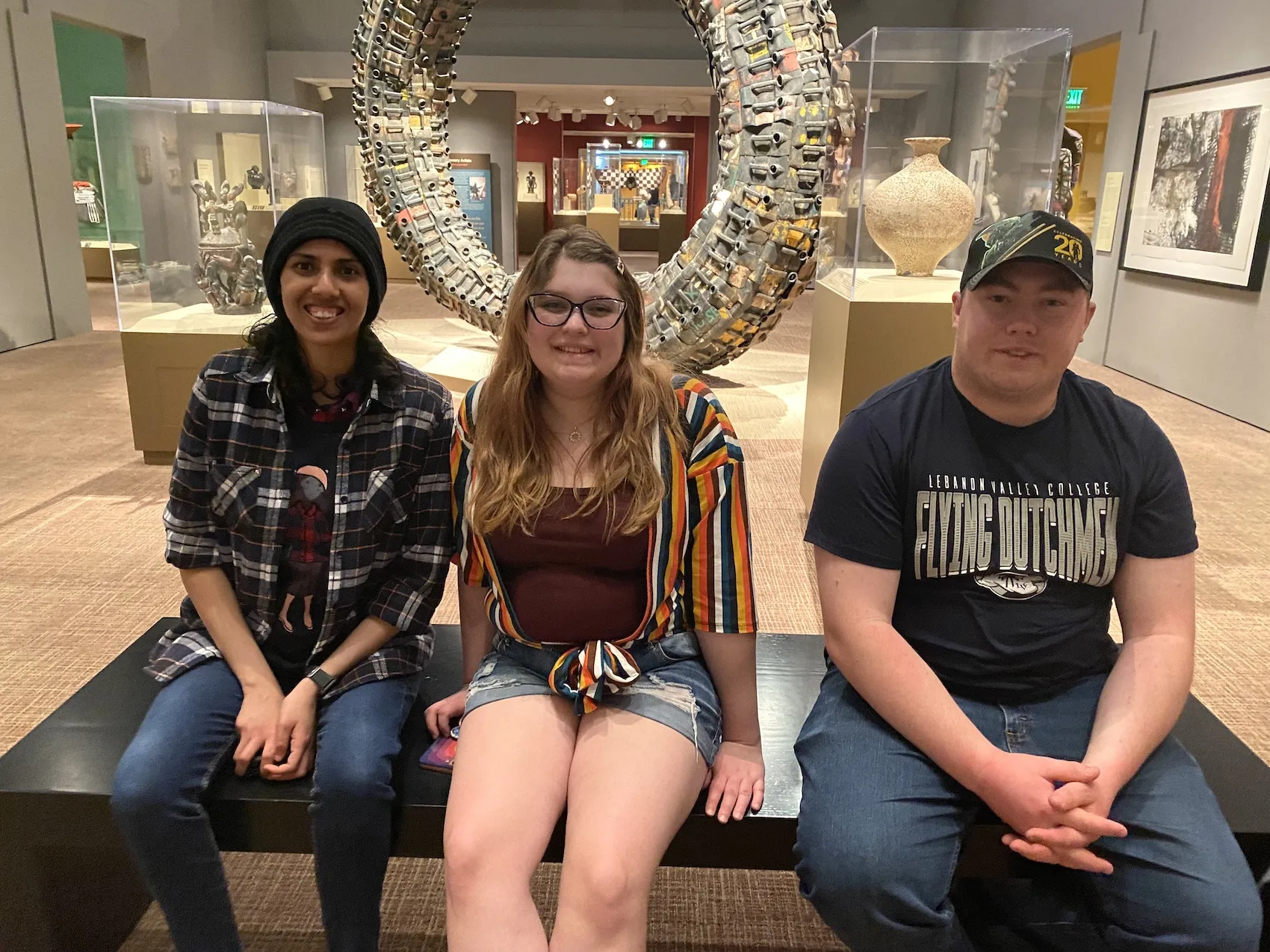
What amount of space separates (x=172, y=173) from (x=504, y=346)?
3698 millimetres

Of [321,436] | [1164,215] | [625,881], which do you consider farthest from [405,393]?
[1164,215]

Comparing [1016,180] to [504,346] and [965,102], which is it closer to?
[965,102]

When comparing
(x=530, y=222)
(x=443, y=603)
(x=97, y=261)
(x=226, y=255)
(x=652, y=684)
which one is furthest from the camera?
(x=530, y=222)

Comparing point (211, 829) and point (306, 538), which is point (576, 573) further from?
point (211, 829)

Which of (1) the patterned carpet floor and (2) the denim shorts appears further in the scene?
(1) the patterned carpet floor

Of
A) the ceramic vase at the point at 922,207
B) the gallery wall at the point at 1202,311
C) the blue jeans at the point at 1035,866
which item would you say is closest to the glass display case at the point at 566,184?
the gallery wall at the point at 1202,311

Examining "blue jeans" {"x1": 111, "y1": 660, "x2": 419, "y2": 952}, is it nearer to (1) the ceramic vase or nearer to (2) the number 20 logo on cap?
(2) the number 20 logo on cap

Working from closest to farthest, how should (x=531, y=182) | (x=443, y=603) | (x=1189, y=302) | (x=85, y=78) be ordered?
(x=443, y=603)
(x=1189, y=302)
(x=85, y=78)
(x=531, y=182)

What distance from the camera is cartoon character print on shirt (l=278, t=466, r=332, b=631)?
1508mm

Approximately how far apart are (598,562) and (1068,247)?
0.77 meters

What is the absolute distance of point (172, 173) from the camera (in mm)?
4363

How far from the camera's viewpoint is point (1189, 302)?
19.4ft

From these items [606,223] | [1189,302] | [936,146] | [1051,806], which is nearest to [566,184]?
[606,223]

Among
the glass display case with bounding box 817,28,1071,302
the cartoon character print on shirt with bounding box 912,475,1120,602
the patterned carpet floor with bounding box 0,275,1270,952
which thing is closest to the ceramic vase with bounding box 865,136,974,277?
→ the glass display case with bounding box 817,28,1071,302
